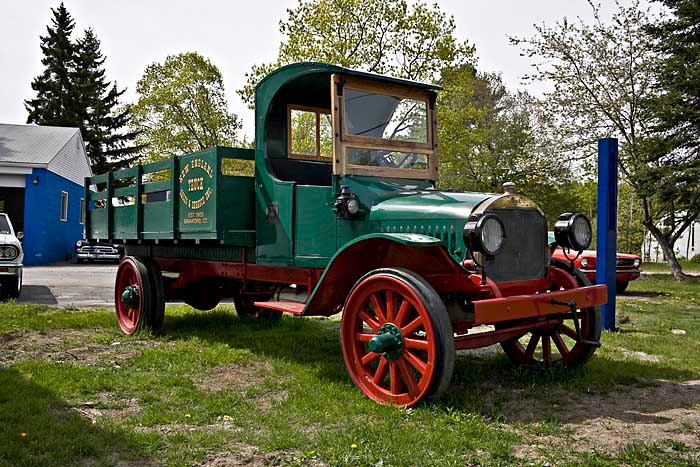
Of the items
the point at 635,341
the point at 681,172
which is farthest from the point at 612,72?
the point at 635,341

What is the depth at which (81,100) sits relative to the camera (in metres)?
38.7

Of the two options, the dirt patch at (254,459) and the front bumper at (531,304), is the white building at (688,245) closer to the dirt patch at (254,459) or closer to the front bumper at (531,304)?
the front bumper at (531,304)

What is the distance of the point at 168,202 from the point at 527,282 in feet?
12.7

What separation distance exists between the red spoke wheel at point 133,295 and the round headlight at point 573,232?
436 cm

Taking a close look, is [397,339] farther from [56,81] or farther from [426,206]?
[56,81]

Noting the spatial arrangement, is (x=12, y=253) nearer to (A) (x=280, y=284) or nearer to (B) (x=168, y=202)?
(B) (x=168, y=202)

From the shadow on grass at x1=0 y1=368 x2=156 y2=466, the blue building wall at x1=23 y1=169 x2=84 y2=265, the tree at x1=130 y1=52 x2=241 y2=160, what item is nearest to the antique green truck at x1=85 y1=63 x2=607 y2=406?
the shadow on grass at x1=0 y1=368 x2=156 y2=466

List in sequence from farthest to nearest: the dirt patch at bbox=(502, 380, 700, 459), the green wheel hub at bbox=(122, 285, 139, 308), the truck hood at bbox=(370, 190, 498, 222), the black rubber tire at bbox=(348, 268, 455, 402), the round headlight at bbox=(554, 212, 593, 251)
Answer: the green wheel hub at bbox=(122, 285, 139, 308) → the round headlight at bbox=(554, 212, 593, 251) → the truck hood at bbox=(370, 190, 498, 222) → the black rubber tire at bbox=(348, 268, 455, 402) → the dirt patch at bbox=(502, 380, 700, 459)

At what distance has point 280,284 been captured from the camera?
21.3ft

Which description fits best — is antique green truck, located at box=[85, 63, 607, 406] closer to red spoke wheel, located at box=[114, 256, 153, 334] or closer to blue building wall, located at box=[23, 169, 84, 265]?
red spoke wheel, located at box=[114, 256, 153, 334]

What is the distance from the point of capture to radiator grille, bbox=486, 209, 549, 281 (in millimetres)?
4785

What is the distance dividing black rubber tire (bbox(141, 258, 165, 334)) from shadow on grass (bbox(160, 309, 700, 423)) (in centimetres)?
22

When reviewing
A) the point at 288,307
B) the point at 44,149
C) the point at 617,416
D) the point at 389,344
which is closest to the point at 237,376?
the point at 288,307

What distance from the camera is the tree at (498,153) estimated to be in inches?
925
